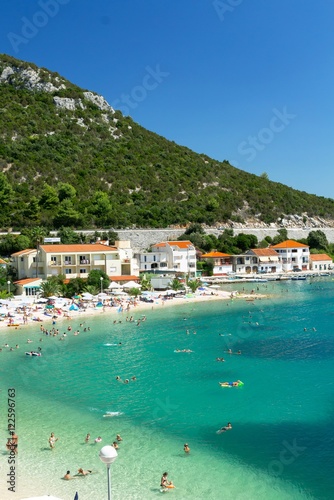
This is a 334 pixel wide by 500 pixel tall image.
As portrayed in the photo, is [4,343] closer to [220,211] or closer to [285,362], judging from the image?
[285,362]

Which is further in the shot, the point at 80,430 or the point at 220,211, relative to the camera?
the point at 220,211

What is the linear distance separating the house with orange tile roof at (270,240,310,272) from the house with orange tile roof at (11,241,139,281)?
34.4 m

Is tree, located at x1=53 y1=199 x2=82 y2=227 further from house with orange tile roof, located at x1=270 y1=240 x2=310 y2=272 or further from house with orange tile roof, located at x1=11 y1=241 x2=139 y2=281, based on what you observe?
house with orange tile roof, located at x1=270 y1=240 x2=310 y2=272

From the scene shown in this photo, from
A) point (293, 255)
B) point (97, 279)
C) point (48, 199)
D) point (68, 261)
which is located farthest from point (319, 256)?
point (68, 261)

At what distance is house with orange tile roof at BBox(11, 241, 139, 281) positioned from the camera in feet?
180

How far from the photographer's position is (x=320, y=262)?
85125mm

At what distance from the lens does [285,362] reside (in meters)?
27.9

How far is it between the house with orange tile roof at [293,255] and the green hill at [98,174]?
16.4 m

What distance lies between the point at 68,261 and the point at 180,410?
1470 inches

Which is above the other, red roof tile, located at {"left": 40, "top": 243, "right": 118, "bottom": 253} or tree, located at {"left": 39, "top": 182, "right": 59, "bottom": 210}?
tree, located at {"left": 39, "top": 182, "right": 59, "bottom": 210}

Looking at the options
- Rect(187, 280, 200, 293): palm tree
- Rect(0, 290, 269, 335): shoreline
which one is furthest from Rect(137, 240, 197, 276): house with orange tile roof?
Rect(0, 290, 269, 335): shoreline

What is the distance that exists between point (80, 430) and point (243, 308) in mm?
31140

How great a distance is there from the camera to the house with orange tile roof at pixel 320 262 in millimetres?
84688

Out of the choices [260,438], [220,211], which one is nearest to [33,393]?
[260,438]
